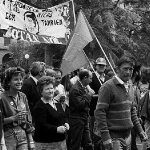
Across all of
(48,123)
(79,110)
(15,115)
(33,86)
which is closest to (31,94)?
(33,86)

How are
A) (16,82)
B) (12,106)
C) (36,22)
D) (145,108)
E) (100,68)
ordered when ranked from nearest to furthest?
1. (12,106)
2. (16,82)
3. (145,108)
4. (100,68)
5. (36,22)

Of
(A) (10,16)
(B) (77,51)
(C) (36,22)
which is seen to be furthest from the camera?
(C) (36,22)

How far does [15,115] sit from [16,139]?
32 centimetres

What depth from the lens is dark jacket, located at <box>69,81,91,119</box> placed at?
8.46m

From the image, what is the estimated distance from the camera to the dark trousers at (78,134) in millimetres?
8586

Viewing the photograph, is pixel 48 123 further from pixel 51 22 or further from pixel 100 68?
pixel 51 22

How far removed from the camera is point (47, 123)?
625cm

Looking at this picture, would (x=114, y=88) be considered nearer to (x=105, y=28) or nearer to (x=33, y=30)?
(x=33, y=30)

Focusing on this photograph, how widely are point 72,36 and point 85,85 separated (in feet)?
3.40

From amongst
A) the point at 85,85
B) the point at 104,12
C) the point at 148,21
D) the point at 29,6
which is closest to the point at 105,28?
the point at 104,12

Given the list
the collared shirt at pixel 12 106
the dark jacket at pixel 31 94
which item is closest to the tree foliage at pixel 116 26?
the dark jacket at pixel 31 94

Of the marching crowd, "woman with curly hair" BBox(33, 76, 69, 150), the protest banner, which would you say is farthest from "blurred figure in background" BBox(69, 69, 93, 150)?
"woman with curly hair" BBox(33, 76, 69, 150)

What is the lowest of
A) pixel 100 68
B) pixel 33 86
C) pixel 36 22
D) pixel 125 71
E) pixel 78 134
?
pixel 78 134

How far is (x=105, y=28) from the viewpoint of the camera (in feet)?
64.3
